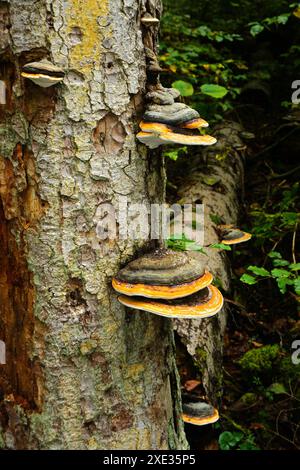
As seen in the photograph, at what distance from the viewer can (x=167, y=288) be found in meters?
2.27

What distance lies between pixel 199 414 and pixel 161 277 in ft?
5.68

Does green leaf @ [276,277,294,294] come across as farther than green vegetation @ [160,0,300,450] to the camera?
No

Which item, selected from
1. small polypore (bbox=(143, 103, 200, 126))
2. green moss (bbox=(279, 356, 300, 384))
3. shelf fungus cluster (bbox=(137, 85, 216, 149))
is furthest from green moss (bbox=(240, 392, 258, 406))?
small polypore (bbox=(143, 103, 200, 126))

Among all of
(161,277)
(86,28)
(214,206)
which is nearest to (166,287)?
(161,277)

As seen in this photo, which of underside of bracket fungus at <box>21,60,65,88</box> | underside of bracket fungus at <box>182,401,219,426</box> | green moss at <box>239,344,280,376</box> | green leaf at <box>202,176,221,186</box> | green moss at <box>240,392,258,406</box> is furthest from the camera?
green leaf at <box>202,176,221,186</box>

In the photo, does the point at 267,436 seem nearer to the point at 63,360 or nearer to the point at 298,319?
the point at 298,319

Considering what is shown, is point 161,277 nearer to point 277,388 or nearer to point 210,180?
point 277,388

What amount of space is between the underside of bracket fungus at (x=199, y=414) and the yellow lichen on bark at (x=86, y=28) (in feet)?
8.53

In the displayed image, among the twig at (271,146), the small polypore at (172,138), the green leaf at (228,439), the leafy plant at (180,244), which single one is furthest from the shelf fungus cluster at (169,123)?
the twig at (271,146)

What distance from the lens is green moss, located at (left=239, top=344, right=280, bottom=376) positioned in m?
4.75

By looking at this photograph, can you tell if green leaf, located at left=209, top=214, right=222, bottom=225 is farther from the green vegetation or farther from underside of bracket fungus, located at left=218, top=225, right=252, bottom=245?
underside of bracket fungus, located at left=218, top=225, right=252, bottom=245

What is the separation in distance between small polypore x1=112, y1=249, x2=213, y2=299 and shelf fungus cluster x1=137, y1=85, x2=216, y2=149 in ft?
2.05
